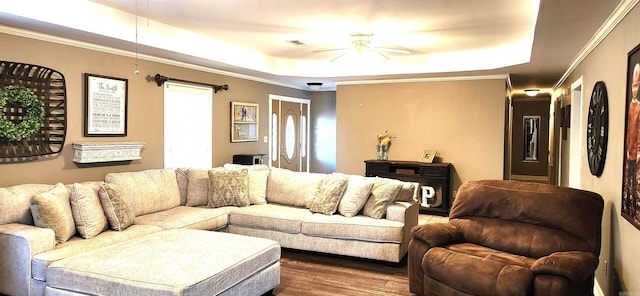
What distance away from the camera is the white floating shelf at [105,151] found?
15.1 ft

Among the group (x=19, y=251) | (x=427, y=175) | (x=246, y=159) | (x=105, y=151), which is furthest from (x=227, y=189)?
(x=427, y=175)

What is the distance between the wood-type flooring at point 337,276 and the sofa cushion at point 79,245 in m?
1.33

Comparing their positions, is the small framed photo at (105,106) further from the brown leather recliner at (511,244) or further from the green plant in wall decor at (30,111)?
the brown leather recliner at (511,244)

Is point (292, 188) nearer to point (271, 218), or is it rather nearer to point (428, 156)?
point (271, 218)

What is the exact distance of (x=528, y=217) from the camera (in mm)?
3602

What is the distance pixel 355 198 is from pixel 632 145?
2506mm

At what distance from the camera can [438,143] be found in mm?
7277

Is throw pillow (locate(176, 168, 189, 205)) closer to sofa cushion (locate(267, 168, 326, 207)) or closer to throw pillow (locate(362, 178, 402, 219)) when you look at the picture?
sofa cushion (locate(267, 168, 326, 207))

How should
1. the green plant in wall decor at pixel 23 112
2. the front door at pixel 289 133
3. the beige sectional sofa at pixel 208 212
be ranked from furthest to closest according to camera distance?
the front door at pixel 289 133
the green plant in wall decor at pixel 23 112
the beige sectional sofa at pixel 208 212

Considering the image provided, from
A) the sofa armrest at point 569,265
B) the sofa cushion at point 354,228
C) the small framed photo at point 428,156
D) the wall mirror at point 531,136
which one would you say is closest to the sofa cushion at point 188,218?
the sofa cushion at point 354,228

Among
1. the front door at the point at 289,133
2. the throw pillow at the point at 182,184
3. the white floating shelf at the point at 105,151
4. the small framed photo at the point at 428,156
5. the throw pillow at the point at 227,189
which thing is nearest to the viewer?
the white floating shelf at the point at 105,151

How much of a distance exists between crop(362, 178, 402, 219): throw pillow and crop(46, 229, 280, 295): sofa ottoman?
1308 millimetres

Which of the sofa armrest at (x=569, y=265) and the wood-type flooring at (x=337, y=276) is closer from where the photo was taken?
the sofa armrest at (x=569, y=265)

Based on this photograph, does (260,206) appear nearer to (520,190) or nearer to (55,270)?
(55,270)
